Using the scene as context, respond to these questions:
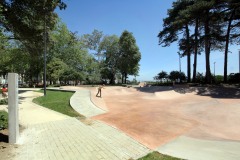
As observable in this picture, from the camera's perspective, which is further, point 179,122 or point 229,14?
point 229,14

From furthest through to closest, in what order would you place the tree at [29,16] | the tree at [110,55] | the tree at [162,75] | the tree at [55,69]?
the tree at [110,55], the tree at [162,75], the tree at [55,69], the tree at [29,16]

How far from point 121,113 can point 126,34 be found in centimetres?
3977

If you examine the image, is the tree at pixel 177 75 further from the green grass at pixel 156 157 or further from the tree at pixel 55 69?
the green grass at pixel 156 157

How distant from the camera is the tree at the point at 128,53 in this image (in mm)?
52906

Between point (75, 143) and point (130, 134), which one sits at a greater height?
point (75, 143)

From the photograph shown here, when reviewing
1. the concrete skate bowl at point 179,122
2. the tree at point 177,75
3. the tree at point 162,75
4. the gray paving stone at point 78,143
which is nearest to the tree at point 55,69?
the tree at point 162,75

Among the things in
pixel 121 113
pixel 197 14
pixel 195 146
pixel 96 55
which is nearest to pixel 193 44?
pixel 197 14

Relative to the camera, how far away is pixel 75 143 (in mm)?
8273

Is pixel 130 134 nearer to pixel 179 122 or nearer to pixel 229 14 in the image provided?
pixel 179 122

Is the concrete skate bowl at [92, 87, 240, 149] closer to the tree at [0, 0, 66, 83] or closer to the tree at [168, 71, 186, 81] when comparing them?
the tree at [0, 0, 66, 83]

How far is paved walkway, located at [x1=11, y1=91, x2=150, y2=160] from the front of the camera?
7.09 m

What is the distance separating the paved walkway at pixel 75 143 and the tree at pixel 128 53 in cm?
4175

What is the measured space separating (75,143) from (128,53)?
151 feet

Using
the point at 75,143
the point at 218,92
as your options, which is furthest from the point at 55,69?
the point at 75,143
